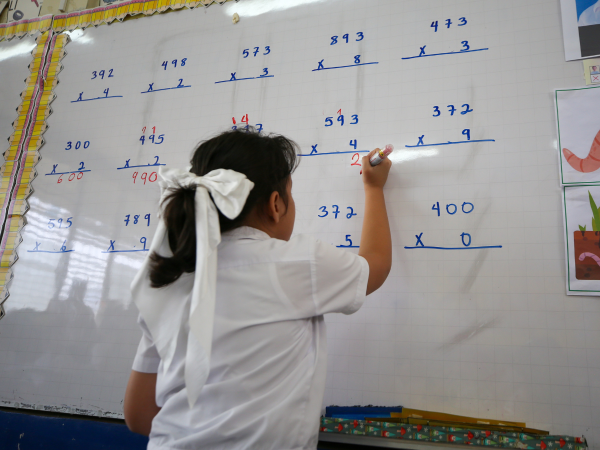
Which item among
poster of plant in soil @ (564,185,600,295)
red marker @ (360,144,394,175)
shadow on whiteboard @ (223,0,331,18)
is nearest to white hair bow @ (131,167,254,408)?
red marker @ (360,144,394,175)

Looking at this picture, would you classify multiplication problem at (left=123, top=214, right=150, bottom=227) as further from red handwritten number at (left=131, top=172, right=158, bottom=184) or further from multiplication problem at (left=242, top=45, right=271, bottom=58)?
multiplication problem at (left=242, top=45, right=271, bottom=58)

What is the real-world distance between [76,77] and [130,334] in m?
0.95

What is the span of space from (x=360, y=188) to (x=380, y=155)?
0.36 ft

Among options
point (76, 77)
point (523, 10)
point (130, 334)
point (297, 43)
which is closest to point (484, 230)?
point (523, 10)

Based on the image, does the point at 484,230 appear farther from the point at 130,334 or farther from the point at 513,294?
the point at 130,334

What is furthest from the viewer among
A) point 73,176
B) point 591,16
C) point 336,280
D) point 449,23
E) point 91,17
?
point 91,17

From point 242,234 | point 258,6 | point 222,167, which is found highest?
point 258,6

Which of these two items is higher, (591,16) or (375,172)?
(591,16)

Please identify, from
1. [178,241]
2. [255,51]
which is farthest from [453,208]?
[255,51]

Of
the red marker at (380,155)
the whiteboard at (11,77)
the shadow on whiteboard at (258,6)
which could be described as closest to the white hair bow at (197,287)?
the red marker at (380,155)

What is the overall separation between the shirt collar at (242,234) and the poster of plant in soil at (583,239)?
0.66 meters

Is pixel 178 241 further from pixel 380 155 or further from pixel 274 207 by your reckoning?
pixel 380 155

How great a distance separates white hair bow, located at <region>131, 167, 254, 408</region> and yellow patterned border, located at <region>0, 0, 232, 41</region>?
100 cm

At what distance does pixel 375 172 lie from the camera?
1001 millimetres
